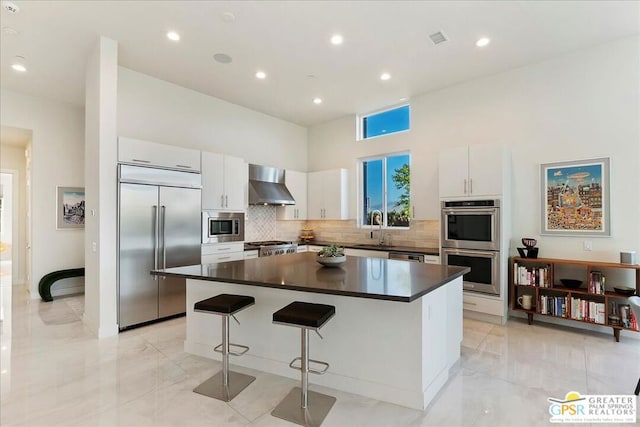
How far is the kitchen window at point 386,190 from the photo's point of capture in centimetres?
575

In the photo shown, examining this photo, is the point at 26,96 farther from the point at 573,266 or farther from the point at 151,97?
the point at 573,266

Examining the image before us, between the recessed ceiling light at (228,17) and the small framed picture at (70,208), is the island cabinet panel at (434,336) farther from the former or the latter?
the small framed picture at (70,208)

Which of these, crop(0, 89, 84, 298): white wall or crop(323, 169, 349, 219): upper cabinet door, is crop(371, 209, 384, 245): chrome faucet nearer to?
crop(323, 169, 349, 219): upper cabinet door

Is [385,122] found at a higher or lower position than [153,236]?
higher

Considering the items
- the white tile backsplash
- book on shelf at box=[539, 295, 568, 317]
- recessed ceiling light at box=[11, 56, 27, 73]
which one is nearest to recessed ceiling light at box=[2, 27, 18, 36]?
recessed ceiling light at box=[11, 56, 27, 73]

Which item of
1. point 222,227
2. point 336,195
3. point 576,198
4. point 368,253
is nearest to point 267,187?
point 222,227

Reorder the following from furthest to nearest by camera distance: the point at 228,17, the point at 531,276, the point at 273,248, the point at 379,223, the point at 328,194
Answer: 1. the point at 328,194
2. the point at 379,223
3. the point at 273,248
4. the point at 531,276
5. the point at 228,17

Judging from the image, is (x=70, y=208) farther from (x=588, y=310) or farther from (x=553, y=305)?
(x=588, y=310)

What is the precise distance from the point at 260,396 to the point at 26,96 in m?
6.31

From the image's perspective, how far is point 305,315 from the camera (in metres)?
2.17

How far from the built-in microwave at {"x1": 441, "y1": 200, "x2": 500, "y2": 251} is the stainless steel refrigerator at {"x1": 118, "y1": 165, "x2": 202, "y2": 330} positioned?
3.62 metres

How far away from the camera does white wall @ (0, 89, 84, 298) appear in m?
5.34

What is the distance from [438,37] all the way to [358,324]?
3293mm

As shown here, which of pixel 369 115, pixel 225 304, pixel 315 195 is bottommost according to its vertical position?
pixel 225 304
